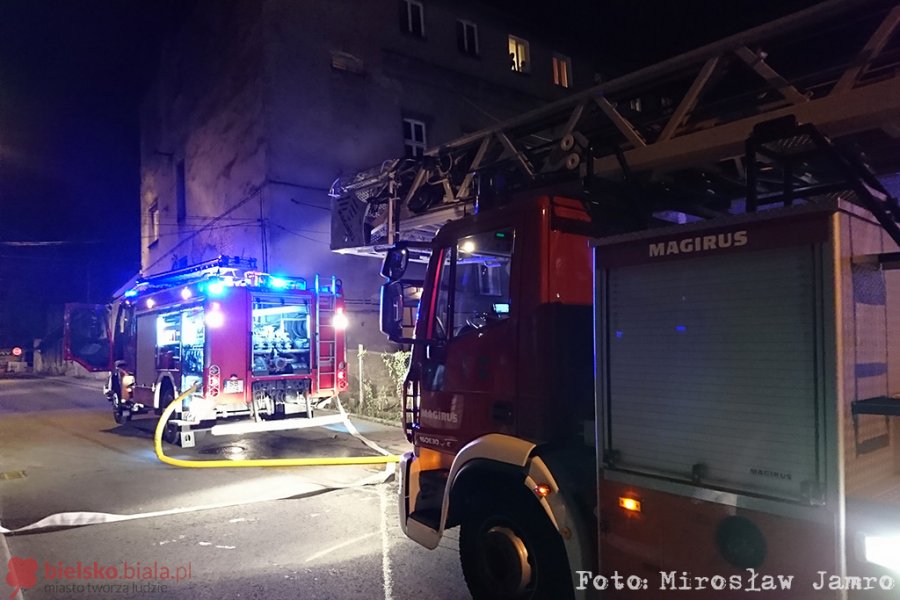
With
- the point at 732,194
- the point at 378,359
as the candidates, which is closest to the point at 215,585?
the point at 732,194

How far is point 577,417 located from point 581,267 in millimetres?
927

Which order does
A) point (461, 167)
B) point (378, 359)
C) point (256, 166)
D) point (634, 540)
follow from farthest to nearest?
point (256, 166) → point (378, 359) → point (461, 167) → point (634, 540)

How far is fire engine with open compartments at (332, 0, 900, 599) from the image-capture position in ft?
7.95

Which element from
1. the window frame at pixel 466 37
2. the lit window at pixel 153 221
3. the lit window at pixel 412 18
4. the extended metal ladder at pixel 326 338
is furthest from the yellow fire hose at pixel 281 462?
the lit window at pixel 153 221

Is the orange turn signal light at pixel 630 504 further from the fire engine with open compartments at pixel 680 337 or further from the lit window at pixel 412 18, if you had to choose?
the lit window at pixel 412 18

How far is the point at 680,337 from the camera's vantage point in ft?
9.33

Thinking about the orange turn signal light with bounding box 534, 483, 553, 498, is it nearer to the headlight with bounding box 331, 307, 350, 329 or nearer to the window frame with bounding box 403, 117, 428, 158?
the headlight with bounding box 331, 307, 350, 329

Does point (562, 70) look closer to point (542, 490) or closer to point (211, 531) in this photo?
point (211, 531)

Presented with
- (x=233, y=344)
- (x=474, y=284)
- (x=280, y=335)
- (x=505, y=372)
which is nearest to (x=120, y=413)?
(x=280, y=335)

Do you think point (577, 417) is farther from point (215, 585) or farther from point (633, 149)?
point (215, 585)

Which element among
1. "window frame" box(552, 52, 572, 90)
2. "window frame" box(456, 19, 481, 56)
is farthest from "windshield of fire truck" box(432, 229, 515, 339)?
"window frame" box(552, 52, 572, 90)

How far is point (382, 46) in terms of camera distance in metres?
18.5

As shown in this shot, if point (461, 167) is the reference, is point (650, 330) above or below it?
below

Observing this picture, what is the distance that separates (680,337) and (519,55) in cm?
2103
